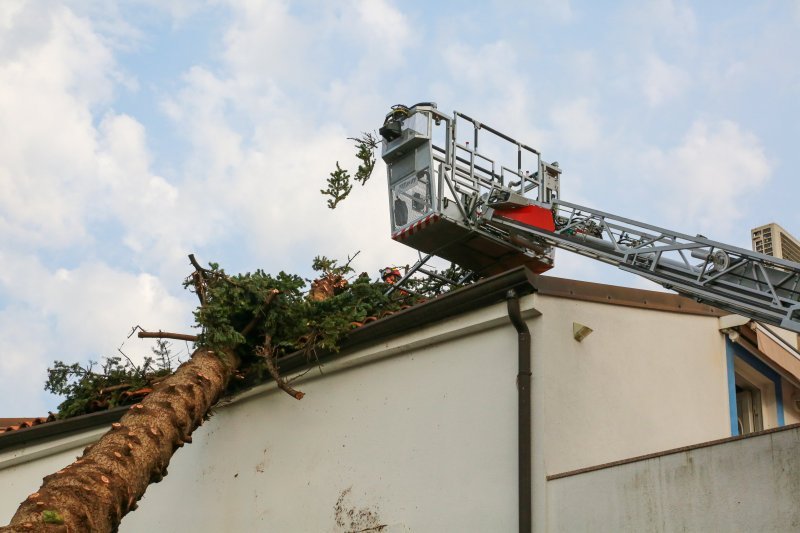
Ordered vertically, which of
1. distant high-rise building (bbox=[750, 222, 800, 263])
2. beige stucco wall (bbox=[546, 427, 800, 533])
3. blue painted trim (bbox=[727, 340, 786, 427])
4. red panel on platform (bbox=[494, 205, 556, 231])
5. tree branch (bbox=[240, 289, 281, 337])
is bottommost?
beige stucco wall (bbox=[546, 427, 800, 533])

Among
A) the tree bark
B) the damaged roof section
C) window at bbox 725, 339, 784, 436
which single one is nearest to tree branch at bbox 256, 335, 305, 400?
the damaged roof section

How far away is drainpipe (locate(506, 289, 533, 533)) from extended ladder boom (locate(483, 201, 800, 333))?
1457mm

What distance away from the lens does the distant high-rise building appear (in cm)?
1500

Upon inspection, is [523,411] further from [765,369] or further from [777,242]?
[777,242]

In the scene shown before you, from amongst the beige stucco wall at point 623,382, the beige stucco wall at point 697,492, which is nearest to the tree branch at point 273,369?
the beige stucco wall at point 623,382

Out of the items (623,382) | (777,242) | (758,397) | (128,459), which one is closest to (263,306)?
(128,459)

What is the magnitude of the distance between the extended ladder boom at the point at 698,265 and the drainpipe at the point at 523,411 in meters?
1.46

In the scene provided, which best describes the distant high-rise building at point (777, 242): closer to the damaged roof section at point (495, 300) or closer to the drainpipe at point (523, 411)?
the damaged roof section at point (495, 300)

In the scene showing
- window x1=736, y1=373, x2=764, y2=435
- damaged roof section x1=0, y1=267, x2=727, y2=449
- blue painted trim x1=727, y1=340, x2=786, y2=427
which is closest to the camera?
damaged roof section x1=0, y1=267, x2=727, y2=449

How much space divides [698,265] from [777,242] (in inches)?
212

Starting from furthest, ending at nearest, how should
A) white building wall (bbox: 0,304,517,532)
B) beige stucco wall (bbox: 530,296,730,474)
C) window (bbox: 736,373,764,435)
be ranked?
window (bbox: 736,373,764,435) → white building wall (bbox: 0,304,517,532) → beige stucco wall (bbox: 530,296,730,474)

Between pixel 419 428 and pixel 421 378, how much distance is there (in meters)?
0.52

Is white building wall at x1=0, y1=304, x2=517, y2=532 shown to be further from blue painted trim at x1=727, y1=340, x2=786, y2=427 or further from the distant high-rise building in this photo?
the distant high-rise building

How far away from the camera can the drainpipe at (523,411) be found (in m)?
9.26
